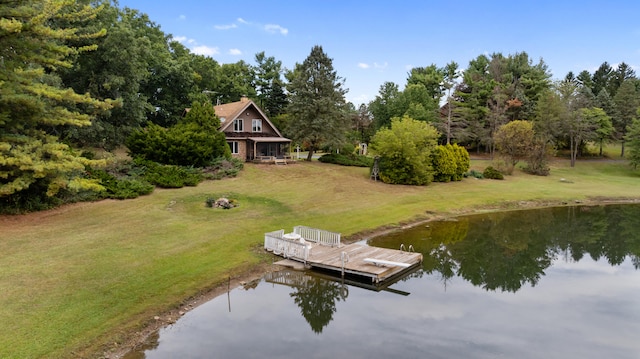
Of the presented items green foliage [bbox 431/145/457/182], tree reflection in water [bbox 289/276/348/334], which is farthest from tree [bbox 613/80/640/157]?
tree reflection in water [bbox 289/276/348/334]

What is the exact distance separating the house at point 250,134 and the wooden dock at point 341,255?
24325 mm

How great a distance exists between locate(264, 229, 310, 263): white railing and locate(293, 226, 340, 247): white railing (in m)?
1.77

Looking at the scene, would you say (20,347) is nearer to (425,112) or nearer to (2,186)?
(2,186)

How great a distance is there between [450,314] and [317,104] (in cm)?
3499

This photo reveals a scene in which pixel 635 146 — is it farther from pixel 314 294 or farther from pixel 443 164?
pixel 314 294

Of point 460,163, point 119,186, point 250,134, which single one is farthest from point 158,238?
point 460,163

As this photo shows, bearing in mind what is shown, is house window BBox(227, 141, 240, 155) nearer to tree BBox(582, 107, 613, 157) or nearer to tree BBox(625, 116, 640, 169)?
tree BBox(582, 107, 613, 157)

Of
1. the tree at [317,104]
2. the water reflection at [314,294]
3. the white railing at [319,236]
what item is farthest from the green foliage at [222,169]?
the water reflection at [314,294]

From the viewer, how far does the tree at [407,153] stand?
3775 cm

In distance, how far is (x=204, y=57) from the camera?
62531 millimetres

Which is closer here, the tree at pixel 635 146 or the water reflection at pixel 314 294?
the water reflection at pixel 314 294

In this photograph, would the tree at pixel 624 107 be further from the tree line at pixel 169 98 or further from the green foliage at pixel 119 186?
the green foliage at pixel 119 186

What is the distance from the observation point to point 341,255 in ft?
57.0

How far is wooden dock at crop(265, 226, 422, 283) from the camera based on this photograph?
661 inches
